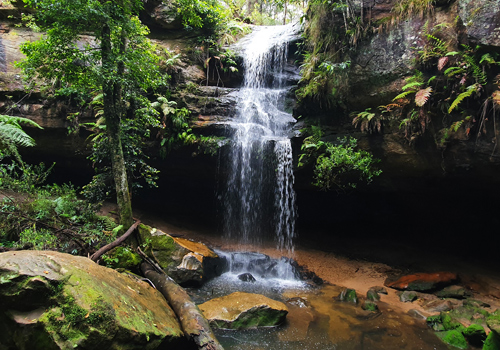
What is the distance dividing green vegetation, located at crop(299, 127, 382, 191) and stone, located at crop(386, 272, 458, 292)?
295cm

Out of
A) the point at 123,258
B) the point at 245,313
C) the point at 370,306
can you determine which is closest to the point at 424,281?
Answer: the point at 370,306

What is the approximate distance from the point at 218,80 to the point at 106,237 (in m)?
8.32

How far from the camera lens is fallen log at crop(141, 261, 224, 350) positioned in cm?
303

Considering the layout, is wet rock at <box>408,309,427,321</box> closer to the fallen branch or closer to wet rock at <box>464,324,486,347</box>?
wet rock at <box>464,324,486,347</box>

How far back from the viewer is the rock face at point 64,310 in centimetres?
217

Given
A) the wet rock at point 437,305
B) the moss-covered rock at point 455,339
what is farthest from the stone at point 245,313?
the wet rock at point 437,305

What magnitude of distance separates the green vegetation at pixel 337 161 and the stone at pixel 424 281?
295cm

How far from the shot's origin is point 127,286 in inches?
137

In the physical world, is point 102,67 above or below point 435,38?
below

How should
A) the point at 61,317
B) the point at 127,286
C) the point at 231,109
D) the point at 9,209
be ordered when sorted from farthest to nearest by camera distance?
1. the point at 231,109
2. the point at 9,209
3. the point at 127,286
4. the point at 61,317

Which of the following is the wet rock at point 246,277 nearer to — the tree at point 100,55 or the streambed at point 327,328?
the streambed at point 327,328

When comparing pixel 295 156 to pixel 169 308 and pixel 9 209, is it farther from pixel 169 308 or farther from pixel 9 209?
pixel 9 209

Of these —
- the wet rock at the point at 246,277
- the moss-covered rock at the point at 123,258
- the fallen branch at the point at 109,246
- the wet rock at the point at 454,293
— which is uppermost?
the fallen branch at the point at 109,246

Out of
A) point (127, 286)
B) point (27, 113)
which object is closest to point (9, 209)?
point (127, 286)
